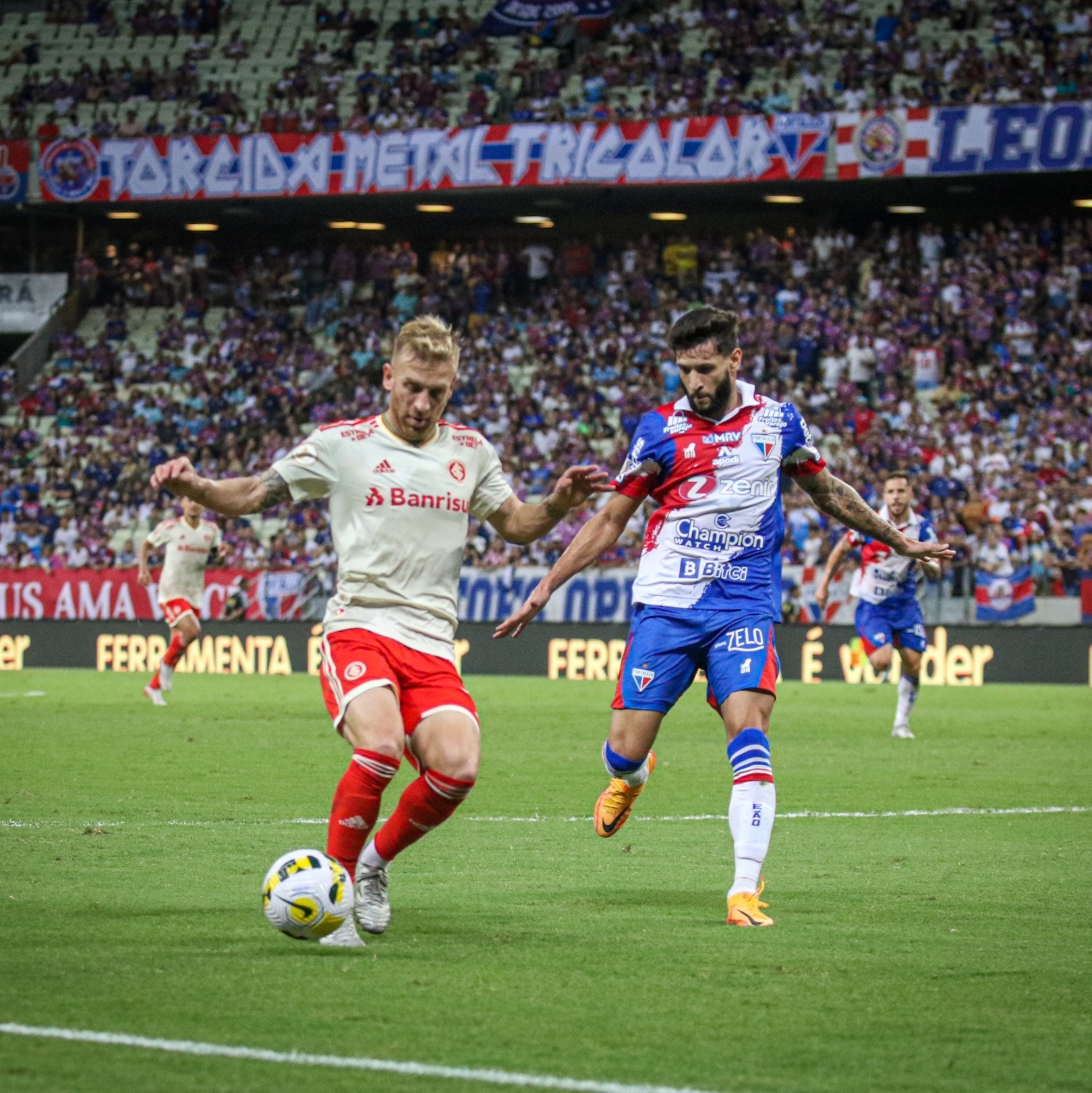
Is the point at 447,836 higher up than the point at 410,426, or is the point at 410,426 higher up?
the point at 410,426

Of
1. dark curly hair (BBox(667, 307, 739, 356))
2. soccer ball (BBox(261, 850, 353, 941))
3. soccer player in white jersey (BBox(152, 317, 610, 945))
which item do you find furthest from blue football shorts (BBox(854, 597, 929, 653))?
soccer ball (BBox(261, 850, 353, 941))

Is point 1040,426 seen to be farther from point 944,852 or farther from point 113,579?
point 944,852

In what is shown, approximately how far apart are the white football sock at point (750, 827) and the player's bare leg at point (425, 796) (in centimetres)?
122

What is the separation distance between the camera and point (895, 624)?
19.8 m

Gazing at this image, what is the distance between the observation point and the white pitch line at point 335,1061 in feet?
15.7

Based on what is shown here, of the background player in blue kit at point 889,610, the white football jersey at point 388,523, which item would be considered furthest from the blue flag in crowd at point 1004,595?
the white football jersey at point 388,523

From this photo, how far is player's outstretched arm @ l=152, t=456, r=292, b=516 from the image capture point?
701 cm

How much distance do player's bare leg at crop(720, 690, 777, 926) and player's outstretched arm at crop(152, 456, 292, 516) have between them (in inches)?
85.9

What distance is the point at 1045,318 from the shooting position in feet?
120

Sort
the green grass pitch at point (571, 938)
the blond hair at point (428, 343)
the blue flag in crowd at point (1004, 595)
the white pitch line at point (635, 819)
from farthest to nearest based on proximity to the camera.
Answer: the blue flag in crowd at point (1004, 595) → the white pitch line at point (635, 819) → the blond hair at point (428, 343) → the green grass pitch at point (571, 938)

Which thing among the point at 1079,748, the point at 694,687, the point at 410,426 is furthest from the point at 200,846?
the point at 694,687

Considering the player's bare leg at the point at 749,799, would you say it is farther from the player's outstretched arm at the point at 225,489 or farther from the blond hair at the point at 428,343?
the player's outstretched arm at the point at 225,489

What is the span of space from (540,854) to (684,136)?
30859 millimetres

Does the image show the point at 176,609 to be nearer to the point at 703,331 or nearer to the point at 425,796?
the point at 703,331
